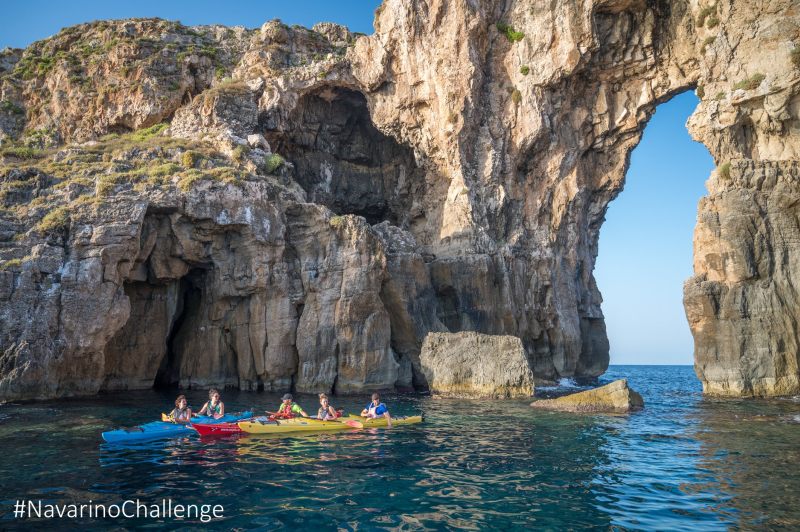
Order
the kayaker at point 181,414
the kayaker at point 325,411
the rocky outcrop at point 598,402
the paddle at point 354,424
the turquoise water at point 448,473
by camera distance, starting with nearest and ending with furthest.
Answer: the turquoise water at point 448,473, the kayaker at point 181,414, the kayaker at point 325,411, the paddle at point 354,424, the rocky outcrop at point 598,402

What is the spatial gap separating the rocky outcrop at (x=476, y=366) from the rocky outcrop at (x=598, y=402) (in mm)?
4719

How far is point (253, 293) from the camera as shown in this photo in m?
37.3

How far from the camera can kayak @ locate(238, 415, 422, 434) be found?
19875 millimetres

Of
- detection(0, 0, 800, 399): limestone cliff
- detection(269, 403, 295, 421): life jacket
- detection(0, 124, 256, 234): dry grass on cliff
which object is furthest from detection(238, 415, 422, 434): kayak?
detection(0, 124, 256, 234): dry grass on cliff

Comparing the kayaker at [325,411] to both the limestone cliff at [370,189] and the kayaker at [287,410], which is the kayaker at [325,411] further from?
the limestone cliff at [370,189]

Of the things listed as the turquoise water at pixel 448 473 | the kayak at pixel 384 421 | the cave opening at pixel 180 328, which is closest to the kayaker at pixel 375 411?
the kayak at pixel 384 421

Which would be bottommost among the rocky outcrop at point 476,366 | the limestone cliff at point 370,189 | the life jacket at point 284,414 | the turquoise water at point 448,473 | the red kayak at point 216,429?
the turquoise water at point 448,473

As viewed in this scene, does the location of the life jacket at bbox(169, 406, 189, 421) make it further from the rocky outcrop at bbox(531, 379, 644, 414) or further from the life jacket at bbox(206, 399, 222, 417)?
the rocky outcrop at bbox(531, 379, 644, 414)

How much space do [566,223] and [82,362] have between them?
126 feet

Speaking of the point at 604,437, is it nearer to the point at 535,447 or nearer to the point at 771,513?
the point at 535,447

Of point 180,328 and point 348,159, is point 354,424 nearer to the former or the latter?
point 180,328

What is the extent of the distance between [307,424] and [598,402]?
13739 millimetres

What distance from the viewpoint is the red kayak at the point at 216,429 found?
1919 centimetres

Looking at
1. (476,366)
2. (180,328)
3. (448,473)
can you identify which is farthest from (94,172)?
(448,473)
